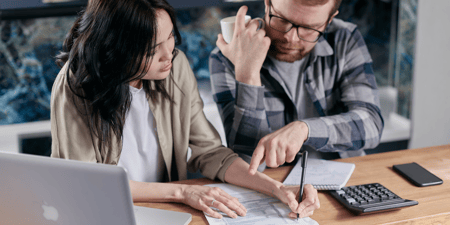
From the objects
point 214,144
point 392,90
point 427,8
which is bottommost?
point 392,90

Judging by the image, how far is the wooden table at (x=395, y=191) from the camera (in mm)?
944

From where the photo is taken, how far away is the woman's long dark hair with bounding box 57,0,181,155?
1056 millimetres

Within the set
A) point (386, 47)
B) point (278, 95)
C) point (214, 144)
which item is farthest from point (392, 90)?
point (214, 144)

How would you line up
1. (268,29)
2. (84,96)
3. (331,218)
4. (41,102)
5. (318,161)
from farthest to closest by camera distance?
(41,102), (268,29), (318,161), (84,96), (331,218)

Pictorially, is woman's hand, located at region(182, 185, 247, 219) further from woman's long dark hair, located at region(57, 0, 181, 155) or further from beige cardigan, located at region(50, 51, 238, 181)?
woman's long dark hair, located at region(57, 0, 181, 155)

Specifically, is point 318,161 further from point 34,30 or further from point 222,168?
point 34,30

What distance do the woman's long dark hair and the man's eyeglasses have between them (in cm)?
41

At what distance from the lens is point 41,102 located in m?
2.70

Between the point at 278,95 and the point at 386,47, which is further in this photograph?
the point at 386,47

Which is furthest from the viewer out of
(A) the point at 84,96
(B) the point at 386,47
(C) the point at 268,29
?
(B) the point at 386,47

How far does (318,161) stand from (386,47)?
2258mm

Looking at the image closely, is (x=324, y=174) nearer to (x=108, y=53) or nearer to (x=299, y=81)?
(x=299, y=81)

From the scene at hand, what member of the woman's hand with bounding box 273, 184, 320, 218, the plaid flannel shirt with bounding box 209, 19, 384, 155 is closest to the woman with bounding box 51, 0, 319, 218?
the woman's hand with bounding box 273, 184, 320, 218

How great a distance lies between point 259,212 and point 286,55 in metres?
0.71
